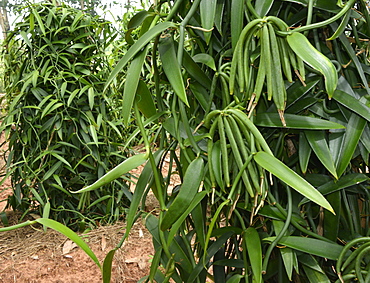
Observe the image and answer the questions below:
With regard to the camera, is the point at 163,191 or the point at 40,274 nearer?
the point at 163,191

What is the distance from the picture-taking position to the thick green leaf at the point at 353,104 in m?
0.45

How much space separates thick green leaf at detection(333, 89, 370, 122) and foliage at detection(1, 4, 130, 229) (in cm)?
114

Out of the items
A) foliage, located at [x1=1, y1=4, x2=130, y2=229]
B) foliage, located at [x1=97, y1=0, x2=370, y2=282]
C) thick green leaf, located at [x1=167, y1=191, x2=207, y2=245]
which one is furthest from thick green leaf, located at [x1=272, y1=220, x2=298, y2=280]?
foliage, located at [x1=1, y1=4, x2=130, y2=229]

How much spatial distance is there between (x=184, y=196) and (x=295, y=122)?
6.2 inches

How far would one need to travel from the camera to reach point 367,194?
19.8 inches

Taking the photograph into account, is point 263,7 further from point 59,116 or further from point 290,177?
point 59,116

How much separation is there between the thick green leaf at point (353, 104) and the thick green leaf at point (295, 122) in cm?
3

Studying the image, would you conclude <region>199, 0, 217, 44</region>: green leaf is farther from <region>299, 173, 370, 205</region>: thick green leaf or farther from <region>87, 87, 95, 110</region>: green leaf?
<region>87, 87, 95, 110</region>: green leaf

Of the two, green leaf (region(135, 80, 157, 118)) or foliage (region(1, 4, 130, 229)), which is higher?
green leaf (region(135, 80, 157, 118))

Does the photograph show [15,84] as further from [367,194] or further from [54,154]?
[367,194]

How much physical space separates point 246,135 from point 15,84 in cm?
133

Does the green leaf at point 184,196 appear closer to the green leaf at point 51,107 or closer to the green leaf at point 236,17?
the green leaf at point 236,17

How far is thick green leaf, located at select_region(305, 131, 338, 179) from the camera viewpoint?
0.46m

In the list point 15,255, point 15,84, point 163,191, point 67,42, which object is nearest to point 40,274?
point 15,255
